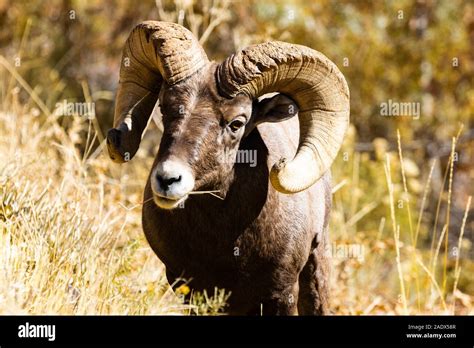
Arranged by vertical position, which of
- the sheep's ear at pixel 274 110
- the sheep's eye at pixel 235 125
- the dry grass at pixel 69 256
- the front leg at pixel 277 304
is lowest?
the front leg at pixel 277 304

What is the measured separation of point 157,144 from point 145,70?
28.9 ft

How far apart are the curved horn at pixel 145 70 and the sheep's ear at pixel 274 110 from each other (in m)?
0.59

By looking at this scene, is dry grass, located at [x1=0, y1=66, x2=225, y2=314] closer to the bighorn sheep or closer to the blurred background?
the blurred background

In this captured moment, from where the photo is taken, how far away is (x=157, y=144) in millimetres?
16734

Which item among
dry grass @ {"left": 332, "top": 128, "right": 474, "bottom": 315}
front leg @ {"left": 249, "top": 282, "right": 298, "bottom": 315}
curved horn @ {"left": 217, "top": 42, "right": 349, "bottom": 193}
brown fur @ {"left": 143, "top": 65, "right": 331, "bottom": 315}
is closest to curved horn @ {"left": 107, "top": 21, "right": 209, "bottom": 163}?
brown fur @ {"left": 143, "top": 65, "right": 331, "bottom": 315}

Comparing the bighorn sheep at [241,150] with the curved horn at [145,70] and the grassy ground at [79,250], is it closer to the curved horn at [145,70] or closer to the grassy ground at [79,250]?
the curved horn at [145,70]

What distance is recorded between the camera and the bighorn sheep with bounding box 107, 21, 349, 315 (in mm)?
7160

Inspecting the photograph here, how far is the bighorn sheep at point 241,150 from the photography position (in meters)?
7.16

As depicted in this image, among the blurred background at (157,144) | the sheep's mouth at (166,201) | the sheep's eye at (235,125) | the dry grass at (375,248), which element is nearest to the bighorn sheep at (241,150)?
the sheep's eye at (235,125)

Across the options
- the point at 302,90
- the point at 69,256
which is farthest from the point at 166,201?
the point at 302,90

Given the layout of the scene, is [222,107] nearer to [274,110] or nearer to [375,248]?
[274,110]

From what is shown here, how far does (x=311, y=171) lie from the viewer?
727cm
